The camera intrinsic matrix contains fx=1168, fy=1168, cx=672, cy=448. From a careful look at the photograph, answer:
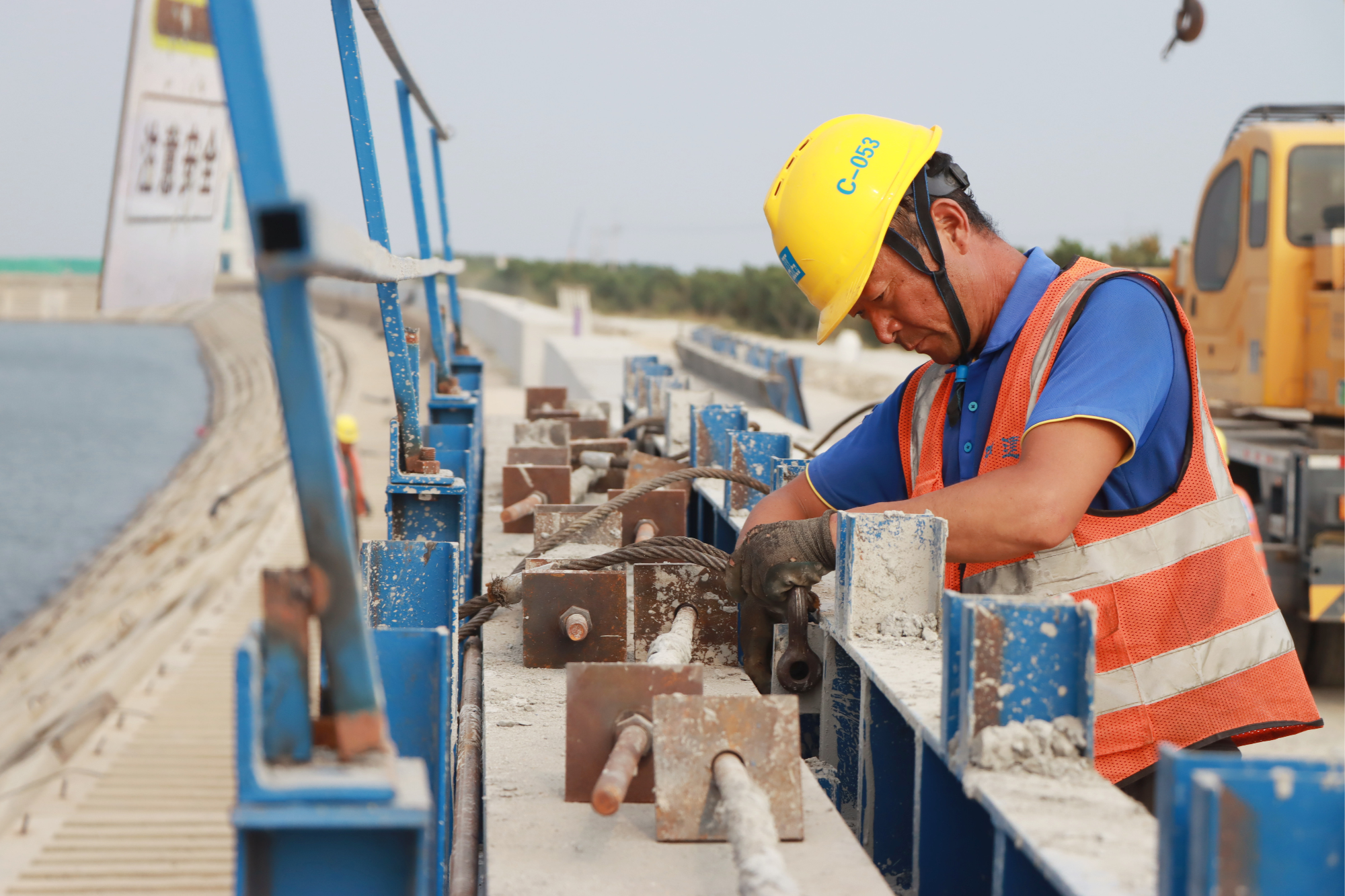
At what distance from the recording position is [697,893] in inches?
66.2

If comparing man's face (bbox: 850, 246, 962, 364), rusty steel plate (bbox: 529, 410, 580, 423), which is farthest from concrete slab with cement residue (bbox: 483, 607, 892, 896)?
rusty steel plate (bbox: 529, 410, 580, 423)

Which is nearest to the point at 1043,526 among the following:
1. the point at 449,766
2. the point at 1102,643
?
the point at 1102,643

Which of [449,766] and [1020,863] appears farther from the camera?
[449,766]

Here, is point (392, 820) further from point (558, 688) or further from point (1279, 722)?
point (1279, 722)

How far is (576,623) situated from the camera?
2590 millimetres

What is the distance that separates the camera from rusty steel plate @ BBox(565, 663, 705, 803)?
6.40 ft

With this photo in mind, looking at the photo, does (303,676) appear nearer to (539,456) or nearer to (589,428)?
(539,456)

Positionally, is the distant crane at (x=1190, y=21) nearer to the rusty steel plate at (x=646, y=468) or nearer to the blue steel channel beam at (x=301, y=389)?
the rusty steel plate at (x=646, y=468)

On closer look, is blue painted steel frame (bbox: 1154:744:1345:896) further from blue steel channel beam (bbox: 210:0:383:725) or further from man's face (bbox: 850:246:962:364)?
man's face (bbox: 850:246:962:364)

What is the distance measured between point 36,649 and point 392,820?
51.3ft

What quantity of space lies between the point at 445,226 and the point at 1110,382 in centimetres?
672

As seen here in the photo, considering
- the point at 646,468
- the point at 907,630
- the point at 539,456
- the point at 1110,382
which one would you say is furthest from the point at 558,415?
the point at 1110,382

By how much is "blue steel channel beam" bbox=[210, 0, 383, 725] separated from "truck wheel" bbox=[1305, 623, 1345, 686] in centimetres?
732

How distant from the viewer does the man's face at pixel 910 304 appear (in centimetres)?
267
